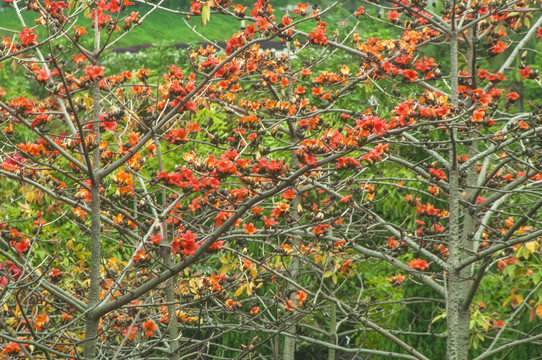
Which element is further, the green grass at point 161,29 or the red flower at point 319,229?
the green grass at point 161,29

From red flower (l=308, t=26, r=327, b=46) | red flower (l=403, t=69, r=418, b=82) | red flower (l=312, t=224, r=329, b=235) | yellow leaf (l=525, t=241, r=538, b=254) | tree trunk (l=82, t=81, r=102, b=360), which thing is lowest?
yellow leaf (l=525, t=241, r=538, b=254)

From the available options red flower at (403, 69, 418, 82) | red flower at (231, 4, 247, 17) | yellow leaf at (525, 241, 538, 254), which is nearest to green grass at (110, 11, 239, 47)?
red flower at (403, 69, 418, 82)

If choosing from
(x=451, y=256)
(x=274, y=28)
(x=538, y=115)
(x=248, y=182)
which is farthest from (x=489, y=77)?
(x=248, y=182)

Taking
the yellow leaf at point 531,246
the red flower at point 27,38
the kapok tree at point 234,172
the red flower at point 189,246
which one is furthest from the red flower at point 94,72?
the yellow leaf at point 531,246

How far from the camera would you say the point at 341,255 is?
18.6 ft

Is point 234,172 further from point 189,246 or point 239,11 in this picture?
point 239,11

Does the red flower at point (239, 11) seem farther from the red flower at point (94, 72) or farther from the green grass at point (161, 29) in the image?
the green grass at point (161, 29)

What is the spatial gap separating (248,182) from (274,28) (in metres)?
0.91

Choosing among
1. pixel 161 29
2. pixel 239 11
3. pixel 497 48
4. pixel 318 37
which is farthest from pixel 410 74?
pixel 161 29

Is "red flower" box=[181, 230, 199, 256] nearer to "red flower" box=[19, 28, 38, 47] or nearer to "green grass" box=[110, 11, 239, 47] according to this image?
"red flower" box=[19, 28, 38, 47]

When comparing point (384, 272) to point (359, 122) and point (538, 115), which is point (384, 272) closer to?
point (538, 115)

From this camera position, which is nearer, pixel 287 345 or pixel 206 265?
pixel 287 345

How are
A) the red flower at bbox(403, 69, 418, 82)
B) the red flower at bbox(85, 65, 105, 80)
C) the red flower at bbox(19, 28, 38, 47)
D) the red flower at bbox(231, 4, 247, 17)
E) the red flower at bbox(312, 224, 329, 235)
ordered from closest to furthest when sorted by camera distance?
the red flower at bbox(19, 28, 38, 47), the red flower at bbox(85, 65, 105, 80), the red flower at bbox(231, 4, 247, 17), the red flower at bbox(403, 69, 418, 82), the red flower at bbox(312, 224, 329, 235)

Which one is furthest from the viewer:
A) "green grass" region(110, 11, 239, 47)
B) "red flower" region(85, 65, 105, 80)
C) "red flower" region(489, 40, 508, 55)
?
"green grass" region(110, 11, 239, 47)
